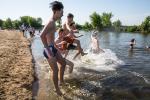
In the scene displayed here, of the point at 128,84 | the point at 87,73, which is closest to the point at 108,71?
the point at 87,73

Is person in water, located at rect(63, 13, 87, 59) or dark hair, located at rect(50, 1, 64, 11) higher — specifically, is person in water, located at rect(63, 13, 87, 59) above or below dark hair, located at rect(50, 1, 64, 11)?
below

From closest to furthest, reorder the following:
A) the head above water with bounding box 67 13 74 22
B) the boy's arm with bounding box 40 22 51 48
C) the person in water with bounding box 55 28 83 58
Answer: the boy's arm with bounding box 40 22 51 48 < the head above water with bounding box 67 13 74 22 < the person in water with bounding box 55 28 83 58

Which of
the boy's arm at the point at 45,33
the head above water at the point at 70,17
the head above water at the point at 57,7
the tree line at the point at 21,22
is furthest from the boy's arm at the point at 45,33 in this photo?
the tree line at the point at 21,22

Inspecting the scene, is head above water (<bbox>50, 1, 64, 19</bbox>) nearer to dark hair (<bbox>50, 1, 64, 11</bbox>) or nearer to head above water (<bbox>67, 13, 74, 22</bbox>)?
dark hair (<bbox>50, 1, 64, 11</bbox>)

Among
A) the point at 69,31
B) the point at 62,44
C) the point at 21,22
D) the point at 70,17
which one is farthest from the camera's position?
the point at 21,22

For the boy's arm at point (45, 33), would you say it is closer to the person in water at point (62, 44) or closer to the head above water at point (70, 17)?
the head above water at point (70, 17)

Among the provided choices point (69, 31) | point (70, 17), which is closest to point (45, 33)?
point (70, 17)

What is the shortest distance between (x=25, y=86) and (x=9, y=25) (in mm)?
155550

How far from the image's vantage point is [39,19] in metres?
180

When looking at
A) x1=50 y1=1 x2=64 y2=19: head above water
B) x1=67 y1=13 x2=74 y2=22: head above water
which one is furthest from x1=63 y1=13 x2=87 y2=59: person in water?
x1=50 y1=1 x2=64 y2=19: head above water

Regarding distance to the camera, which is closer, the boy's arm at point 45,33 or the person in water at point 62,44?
the boy's arm at point 45,33

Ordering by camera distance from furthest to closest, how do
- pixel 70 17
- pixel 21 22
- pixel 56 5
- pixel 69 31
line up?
1. pixel 21 22
2. pixel 69 31
3. pixel 70 17
4. pixel 56 5

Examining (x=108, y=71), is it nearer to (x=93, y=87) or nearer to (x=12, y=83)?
(x=93, y=87)

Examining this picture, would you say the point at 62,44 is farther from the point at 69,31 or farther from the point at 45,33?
the point at 45,33
